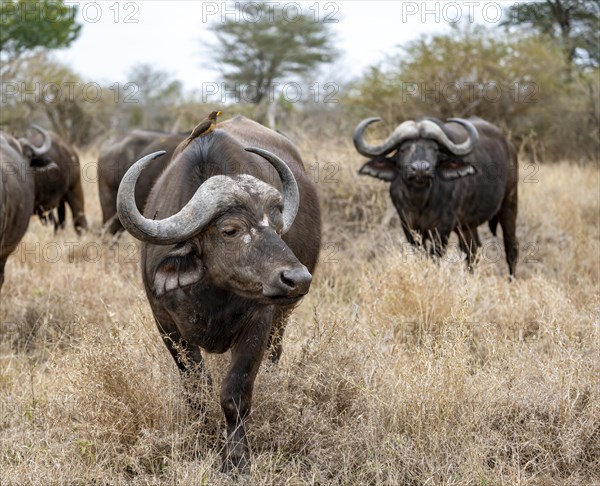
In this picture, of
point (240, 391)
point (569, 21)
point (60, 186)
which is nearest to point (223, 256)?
point (240, 391)

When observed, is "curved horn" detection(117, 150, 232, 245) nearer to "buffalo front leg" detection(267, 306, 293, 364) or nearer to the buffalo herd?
the buffalo herd

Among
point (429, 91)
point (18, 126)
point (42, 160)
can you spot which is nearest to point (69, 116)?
point (18, 126)

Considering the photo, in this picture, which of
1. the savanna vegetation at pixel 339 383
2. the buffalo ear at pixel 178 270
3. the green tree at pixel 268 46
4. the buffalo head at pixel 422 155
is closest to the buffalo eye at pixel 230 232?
the buffalo ear at pixel 178 270

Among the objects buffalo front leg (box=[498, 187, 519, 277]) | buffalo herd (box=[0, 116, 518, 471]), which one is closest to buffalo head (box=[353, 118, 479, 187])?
buffalo front leg (box=[498, 187, 519, 277])

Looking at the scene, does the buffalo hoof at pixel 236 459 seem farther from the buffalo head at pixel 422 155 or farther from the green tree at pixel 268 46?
the green tree at pixel 268 46

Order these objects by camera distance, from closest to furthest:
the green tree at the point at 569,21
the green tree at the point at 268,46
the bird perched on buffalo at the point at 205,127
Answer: the bird perched on buffalo at the point at 205,127 → the green tree at the point at 569,21 → the green tree at the point at 268,46

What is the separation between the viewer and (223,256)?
11.1 feet

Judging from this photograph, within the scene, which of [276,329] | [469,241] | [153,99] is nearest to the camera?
[276,329]

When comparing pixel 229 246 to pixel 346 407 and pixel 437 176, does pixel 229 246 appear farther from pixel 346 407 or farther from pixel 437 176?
pixel 437 176

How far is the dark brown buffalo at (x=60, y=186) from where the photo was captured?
10.1m

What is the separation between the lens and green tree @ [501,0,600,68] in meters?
20.7

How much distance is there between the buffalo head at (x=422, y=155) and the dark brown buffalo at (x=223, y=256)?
3173 millimetres

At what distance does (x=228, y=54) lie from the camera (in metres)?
27.7

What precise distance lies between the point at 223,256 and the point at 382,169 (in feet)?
14.2
